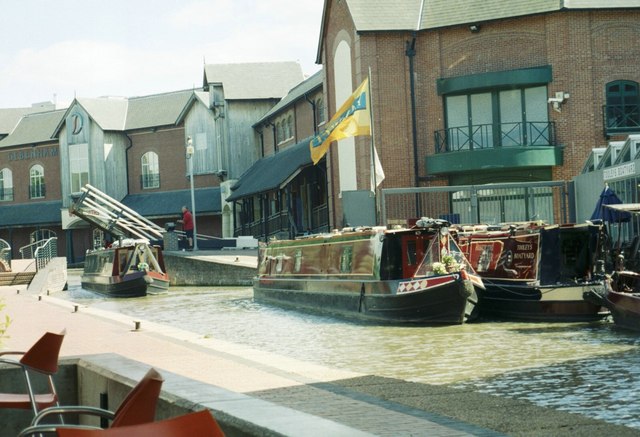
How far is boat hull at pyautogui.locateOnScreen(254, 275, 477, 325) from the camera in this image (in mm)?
19605

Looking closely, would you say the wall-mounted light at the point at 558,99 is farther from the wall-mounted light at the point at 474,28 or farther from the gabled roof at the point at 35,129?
the gabled roof at the point at 35,129

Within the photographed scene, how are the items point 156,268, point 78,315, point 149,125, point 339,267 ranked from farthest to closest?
point 149,125 → point 156,268 → point 339,267 → point 78,315

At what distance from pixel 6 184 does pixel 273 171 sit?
23.9 metres

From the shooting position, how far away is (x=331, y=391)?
28.1 ft

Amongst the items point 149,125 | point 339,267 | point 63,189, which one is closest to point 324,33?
point 339,267

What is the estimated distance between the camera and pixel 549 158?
31578mm

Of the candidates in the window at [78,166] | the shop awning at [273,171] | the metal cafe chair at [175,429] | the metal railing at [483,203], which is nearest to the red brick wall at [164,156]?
the window at [78,166]

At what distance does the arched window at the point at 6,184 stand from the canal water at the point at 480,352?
38.5 metres

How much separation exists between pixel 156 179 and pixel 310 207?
16957mm

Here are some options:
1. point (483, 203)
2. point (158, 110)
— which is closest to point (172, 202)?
point (158, 110)

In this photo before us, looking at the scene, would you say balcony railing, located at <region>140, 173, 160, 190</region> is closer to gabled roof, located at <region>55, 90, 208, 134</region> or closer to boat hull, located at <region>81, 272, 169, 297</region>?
gabled roof, located at <region>55, 90, 208, 134</region>

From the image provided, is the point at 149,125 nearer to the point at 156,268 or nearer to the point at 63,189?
the point at 63,189

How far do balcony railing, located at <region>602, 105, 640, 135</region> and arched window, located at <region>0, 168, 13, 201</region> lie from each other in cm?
3934

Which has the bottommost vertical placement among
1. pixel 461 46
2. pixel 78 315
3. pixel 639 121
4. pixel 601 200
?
pixel 78 315
